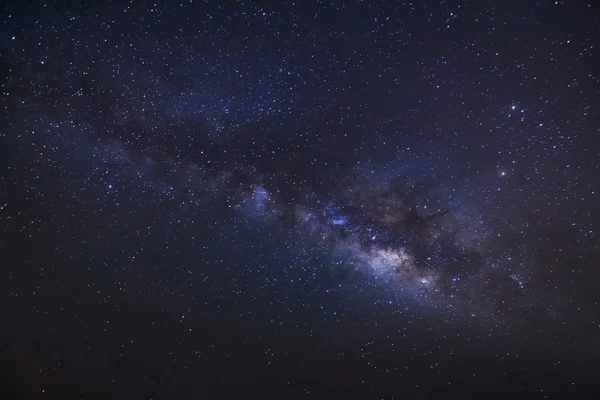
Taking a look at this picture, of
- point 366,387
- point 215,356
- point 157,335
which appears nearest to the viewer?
point 157,335

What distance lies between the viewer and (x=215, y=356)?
7516 mm

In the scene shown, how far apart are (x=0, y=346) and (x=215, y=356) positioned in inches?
163

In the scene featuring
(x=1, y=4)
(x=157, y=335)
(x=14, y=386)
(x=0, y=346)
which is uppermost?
(x=1, y=4)

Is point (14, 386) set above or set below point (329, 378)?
below

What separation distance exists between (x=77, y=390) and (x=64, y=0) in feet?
25.8

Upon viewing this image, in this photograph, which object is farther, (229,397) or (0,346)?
(229,397)

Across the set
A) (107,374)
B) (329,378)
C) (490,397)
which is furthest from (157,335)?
(490,397)

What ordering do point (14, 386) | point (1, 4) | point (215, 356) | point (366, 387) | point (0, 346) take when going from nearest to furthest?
point (1, 4)
point (0, 346)
point (14, 386)
point (215, 356)
point (366, 387)

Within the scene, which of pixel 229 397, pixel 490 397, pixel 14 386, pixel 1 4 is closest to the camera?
pixel 1 4

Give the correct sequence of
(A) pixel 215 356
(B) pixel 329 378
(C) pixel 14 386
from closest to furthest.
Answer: (C) pixel 14 386 → (A) pixel 215 356 → (B) pixel 329 378

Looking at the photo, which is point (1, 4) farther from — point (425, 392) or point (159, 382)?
point (425, 392)

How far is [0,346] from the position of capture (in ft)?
19.5

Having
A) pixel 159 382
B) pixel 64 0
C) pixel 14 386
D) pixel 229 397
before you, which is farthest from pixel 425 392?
pixel 64 0

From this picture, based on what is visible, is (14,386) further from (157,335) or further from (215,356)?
(215,356)
